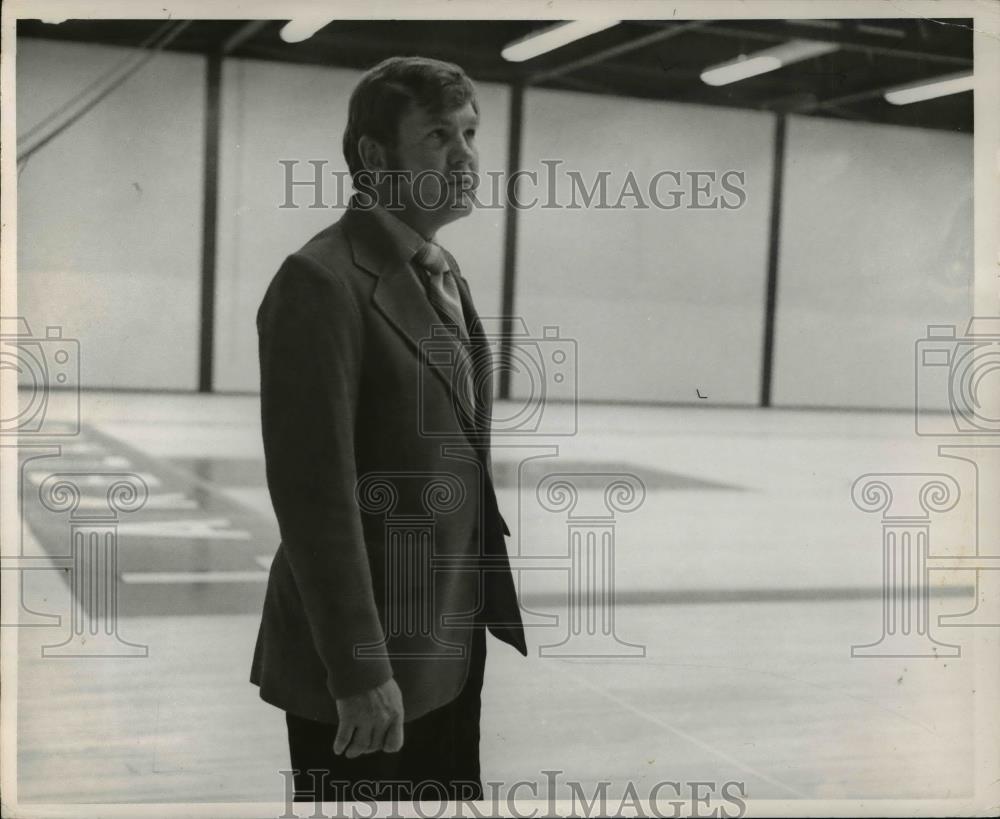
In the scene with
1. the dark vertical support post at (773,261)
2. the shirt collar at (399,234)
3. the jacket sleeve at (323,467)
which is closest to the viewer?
the jacket sleeve at (323,467)

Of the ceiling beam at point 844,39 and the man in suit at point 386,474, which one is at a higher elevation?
the ceiling beam at point 844,39

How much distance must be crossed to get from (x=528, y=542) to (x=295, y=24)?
4.13 feet

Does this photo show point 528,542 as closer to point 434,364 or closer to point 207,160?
point 434,364

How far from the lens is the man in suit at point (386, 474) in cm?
212

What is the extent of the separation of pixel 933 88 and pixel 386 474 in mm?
1572

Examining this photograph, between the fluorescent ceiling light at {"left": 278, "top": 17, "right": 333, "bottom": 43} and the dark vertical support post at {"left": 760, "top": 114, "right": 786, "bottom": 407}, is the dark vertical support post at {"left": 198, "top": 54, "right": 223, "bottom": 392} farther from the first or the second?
the dark vertical support post at {"left": 760, "top": 114, "right": 786, "bottom": 407}

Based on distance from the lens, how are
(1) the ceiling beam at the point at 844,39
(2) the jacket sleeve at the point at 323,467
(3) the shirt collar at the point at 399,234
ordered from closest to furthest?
1. (2) the jacket sleeve at the point at 323,467
2. (3) the shirt collar at the point at 399,234
3. (1) the ceiling beam at the point at 844,39

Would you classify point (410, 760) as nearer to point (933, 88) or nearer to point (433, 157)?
point (433, 157)

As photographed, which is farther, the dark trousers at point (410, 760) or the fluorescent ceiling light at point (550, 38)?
the fluorescent ceiling light at point (550, 38)

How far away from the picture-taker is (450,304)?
2312mm

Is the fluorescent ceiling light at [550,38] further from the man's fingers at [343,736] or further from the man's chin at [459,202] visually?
the man's fingers at [343,736]

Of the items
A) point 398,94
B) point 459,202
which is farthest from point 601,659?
point 398,94

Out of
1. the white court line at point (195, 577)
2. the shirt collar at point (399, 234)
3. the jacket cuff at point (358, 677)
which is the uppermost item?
the shirt collar at point (399, 234)

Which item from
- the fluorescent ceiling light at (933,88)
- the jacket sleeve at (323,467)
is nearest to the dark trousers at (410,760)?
the jacket sleeve at (323,467)
